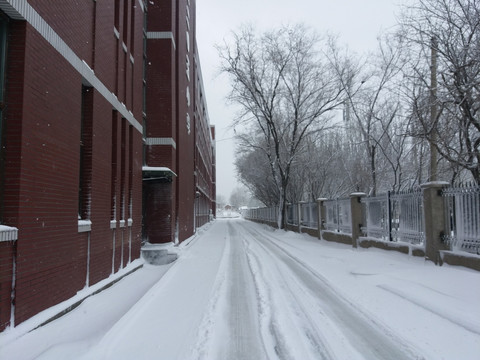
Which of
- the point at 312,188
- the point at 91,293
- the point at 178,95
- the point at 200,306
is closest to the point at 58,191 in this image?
the point at 91,293

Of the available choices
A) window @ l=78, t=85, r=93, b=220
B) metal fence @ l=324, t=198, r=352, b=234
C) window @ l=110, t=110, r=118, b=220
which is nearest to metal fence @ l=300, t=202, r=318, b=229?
metal fence @ l=324, t=198, r=352, b=234

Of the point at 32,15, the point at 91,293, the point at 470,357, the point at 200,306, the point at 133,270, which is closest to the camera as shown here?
the point at 470,357

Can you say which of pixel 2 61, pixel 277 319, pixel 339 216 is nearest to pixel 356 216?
pixel 339 216

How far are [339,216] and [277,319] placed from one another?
415 inches

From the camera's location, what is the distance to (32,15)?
16.4 ft

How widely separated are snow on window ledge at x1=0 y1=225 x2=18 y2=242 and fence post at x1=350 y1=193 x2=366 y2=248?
434 inches

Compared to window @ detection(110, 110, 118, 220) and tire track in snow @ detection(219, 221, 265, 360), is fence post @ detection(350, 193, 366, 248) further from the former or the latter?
window @ detection(110, 110, 118, 220)

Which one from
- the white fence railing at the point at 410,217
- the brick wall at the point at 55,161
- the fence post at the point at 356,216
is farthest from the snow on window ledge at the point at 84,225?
the fence post at the point at 356,216

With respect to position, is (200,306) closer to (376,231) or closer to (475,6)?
(376,231)

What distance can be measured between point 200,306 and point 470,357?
3.73 metres

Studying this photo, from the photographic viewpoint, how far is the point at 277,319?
5.41 m

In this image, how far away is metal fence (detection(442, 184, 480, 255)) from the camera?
24.6 feet

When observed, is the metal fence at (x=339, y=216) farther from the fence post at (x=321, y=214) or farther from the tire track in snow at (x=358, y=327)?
the tire track in snow at (x=358, y=327)

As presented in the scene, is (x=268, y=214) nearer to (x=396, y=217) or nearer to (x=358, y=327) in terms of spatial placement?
(x=396, y=217)
